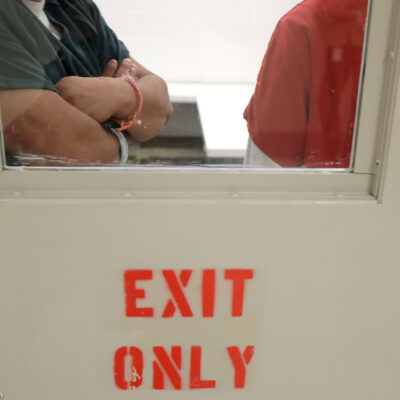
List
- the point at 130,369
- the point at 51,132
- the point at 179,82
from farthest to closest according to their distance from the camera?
the point at 179,82 → the point at 130,369 → the point at 51,132

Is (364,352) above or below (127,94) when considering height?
below

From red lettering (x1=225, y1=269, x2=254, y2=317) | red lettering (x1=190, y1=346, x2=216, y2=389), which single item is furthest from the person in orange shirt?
red lettering (x1=190, y1=346, x2=216, y2=389)

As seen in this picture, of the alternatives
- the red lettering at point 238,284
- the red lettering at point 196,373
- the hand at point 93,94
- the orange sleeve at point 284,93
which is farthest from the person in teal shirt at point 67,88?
the red lettering at point 196,373

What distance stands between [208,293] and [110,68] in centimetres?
56

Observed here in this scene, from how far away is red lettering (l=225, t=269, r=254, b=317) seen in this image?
0.98 metres

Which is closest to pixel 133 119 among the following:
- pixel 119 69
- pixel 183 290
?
pixel 119 69

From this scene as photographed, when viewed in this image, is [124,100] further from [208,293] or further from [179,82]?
[208,293]

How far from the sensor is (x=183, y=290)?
99 cm

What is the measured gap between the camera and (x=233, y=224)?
3.12 feet

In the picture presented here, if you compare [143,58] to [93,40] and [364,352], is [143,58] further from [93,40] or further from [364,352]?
[364,352]

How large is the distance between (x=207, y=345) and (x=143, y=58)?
71 cm

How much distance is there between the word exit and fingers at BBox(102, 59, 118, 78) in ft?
1.49

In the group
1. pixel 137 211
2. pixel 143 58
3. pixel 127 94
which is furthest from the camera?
pixel 143 58

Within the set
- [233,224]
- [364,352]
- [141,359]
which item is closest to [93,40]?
[233,224]
